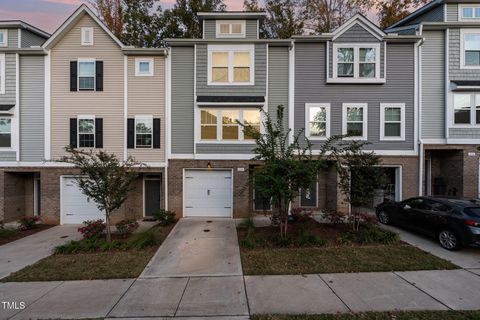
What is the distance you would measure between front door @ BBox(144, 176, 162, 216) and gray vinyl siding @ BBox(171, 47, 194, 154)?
2115mm

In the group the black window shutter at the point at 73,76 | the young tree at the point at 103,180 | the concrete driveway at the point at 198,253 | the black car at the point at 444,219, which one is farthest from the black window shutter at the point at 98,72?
the black car at the point at 444,219

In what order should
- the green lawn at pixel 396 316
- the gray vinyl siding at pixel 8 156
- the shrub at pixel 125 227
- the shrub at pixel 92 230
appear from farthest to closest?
the gray vinyl siding at pixel 8 156 → the shrub at pixel 125 227 → the shrub at pixel 92 230 → the green lawn at pixel 396 316

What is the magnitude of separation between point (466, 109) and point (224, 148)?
12472mm

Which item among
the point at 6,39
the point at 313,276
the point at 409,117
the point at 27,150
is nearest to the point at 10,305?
the point at 313,276

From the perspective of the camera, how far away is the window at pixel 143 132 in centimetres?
1227

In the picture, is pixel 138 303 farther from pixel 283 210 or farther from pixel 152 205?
pixel 152 205

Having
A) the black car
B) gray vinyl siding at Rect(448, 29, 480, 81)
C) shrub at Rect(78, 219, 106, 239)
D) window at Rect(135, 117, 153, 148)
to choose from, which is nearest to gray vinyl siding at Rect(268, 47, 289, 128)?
window at Rect(135, 117, 153, 148)

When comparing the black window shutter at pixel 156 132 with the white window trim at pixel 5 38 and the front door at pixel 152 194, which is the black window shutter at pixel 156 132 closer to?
the front door at pixel 152 194

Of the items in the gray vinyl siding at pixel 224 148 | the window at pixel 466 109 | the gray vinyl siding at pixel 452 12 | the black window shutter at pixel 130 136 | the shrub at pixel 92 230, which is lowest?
the shrub at pixel 92 230

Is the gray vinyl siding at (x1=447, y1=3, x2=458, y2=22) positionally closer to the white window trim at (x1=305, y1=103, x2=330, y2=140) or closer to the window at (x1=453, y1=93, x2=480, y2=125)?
the window at (x1=453, y1=93, x2=480, y2=125)

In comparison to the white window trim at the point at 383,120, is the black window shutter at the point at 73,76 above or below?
above

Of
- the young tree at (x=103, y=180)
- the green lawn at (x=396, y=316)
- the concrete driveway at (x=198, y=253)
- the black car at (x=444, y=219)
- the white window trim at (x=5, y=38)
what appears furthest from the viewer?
the white window trim at (x=5, y=38)

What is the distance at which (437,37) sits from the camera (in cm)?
1239

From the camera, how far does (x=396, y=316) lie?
437 centimetres
